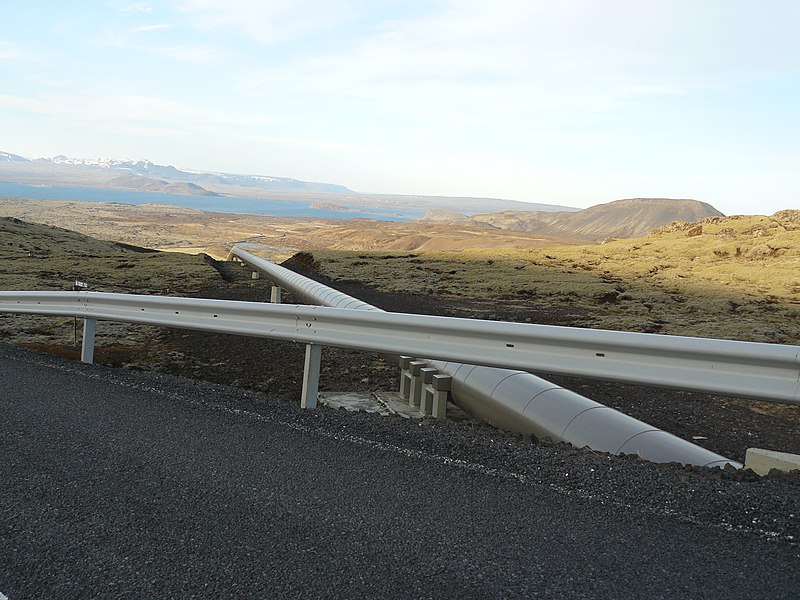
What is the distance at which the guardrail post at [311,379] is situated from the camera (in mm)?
6102

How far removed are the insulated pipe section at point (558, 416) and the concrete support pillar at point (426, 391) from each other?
0.13 metres

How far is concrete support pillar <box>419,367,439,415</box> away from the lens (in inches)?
261

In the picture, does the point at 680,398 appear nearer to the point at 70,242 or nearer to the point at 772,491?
the point at 772,491

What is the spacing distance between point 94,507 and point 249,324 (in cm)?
314

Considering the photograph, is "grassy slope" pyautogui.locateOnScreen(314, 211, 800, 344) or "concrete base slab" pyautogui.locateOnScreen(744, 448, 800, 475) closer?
"concrete base slab" pyautogui.locateOnScreen(744, 448, 800, 475)

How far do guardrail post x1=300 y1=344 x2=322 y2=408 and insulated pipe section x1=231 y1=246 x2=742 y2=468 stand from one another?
126 centimetres

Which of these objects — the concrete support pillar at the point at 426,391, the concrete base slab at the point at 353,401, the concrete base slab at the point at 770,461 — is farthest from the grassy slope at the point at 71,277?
the concrete base slab at the point at 770,461

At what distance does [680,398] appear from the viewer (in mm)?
8617

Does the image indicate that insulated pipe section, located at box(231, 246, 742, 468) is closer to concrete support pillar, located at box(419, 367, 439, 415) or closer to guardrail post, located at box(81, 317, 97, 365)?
concrete support pillar, located at box(419, 367, 439, 415)

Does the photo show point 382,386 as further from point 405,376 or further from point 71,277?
point 71,277

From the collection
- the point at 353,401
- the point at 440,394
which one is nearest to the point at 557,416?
the point at 440,394

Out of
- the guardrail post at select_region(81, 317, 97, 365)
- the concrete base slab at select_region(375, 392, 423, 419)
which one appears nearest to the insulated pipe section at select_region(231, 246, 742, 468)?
the concrete base slab at select_region(375, 392, 423, 419)

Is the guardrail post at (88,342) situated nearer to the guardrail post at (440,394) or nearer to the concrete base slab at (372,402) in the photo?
the concrete base slab at (372,402)

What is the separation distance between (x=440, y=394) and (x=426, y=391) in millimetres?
291
